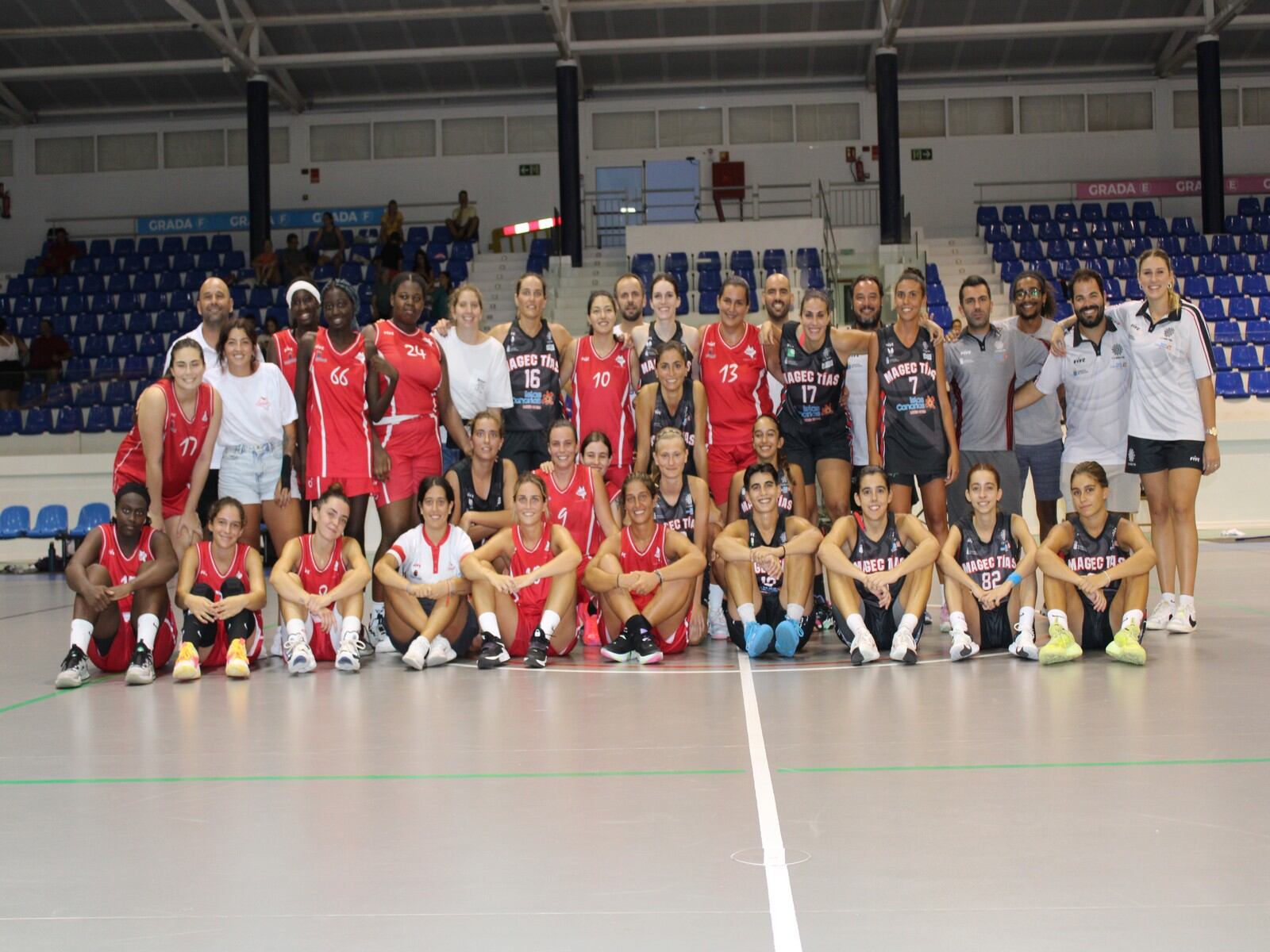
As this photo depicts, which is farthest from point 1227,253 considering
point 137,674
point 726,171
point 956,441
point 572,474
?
point 137,674

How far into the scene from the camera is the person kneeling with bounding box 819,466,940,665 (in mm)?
5613

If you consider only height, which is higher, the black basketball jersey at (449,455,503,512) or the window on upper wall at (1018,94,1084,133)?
the window on upper wall at (1018,94,1084,133)

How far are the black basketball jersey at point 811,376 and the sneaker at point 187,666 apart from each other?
326 centimetres

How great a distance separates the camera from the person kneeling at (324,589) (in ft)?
18.4

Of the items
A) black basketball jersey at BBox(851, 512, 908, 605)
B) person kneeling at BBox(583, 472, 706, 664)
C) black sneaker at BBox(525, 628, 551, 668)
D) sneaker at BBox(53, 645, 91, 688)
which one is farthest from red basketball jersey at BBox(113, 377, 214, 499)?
black basketball jersey at BBox(851, 512, 908, 605)

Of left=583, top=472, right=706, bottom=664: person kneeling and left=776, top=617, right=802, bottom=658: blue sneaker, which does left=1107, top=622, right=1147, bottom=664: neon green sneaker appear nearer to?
left=776, top=617, right=802, bottom=658: blue sneaker

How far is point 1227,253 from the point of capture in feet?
60.7

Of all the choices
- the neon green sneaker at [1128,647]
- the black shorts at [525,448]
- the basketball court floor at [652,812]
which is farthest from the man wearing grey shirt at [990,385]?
the black shorts at [525,448]

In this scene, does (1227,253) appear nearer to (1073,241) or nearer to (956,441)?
(1073,241)

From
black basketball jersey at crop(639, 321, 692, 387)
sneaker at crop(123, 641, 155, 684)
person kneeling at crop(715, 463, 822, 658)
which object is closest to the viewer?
sneaker at crop(123, 641, 155, 684)

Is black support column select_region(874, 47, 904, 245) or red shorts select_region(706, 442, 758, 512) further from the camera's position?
black support column select_region(874, 47, 904, 245)

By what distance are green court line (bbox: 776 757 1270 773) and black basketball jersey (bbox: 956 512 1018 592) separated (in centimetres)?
211

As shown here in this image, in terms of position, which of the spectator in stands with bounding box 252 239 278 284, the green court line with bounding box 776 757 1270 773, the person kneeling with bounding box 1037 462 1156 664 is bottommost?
the green court line with bounding box 776 757 1270 773

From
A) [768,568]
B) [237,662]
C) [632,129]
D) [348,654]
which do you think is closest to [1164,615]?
[768,568]
